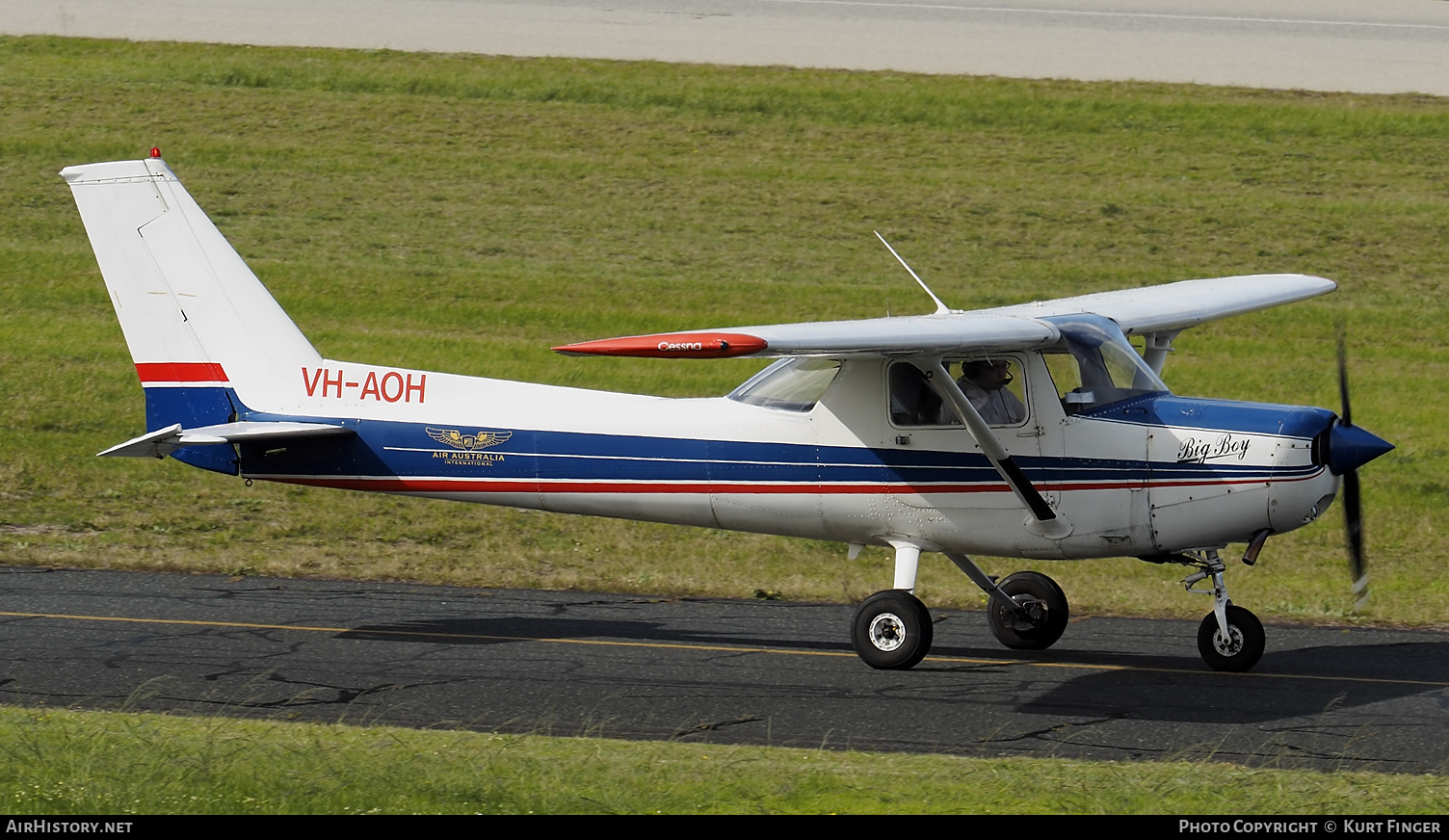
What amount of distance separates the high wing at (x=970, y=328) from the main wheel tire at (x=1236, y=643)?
90.3 inches

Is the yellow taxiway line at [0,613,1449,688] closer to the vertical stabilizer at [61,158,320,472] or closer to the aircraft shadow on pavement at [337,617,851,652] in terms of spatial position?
the aircraft shadow on pavement at [337,617,851,652]

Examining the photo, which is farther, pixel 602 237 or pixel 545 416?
pixel 602 237

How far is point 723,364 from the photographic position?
20.9m

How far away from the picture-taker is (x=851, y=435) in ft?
36.5

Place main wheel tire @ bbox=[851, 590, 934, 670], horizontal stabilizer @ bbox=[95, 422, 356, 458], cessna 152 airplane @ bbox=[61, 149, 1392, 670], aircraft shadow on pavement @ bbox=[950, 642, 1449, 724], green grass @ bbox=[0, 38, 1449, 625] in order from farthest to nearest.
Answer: green grass @ bbox=[0, 38, 1449, 625] < horizontal stabilizer @ bbox=[95, 422, 356, 458] < main wheel tire @ bbox=[851, 590, 934, 670] < cessna 152 airplane @ bbox=[61, 149, 1392, 670] < aircraft shadow on pavement @ bbox=[950, 642, 1449, 724]

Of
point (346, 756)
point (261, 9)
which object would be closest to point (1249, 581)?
point (346, 756)

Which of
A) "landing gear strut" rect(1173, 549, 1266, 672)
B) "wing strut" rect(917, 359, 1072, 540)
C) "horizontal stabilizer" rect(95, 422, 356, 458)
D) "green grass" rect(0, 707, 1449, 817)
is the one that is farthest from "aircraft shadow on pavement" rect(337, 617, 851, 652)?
"green grass" rect(0, 707, 1449, 817)

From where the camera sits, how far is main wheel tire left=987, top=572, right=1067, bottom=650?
38.9ft

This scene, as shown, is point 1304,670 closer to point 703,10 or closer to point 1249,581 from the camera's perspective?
point 1249,581

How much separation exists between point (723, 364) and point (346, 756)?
42.9ft

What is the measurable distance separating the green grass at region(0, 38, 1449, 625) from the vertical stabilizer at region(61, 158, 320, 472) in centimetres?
276

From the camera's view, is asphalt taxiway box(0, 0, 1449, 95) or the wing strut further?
asphalt taxiway box(0, 0, 1449, 95)

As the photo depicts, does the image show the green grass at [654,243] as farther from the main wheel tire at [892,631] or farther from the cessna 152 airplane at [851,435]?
the main wheel tire at [892,631]
